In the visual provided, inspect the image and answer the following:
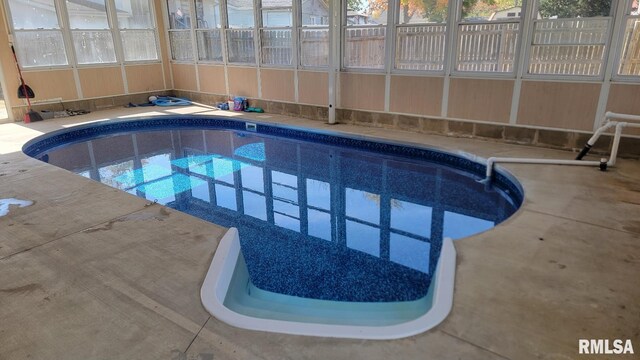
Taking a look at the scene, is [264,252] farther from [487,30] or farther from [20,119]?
[20,119]

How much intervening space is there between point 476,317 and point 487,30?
4041 millimetres

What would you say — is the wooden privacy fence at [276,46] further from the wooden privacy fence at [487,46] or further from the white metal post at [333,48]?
the wooden privacy fence at [487,46]

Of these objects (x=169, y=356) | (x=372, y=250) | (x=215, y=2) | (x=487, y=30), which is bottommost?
(x=372, y=250)

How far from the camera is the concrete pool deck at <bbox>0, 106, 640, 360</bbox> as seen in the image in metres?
1.69

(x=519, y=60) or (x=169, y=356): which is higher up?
(x=519, y=60)

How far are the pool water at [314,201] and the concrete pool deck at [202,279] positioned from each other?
53cm

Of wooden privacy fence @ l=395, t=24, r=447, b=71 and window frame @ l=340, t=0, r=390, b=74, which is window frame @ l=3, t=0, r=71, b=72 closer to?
window frame @ l=340, t=0, r=390, b=74

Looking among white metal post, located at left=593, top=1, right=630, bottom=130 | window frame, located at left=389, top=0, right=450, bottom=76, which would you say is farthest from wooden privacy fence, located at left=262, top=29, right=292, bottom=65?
white metal post, located at left=593, top=1, right=630, bottom=130

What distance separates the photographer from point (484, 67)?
4957mm

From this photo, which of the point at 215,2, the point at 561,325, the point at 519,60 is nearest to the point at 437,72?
the point at 519,60

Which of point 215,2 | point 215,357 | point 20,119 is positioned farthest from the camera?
point 215,2

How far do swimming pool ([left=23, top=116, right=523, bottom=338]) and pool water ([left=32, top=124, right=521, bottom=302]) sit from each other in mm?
13

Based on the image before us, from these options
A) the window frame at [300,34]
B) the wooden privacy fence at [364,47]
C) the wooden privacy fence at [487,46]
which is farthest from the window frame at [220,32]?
the wooden privacy fence at [487,46]

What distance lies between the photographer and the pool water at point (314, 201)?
110 inches
